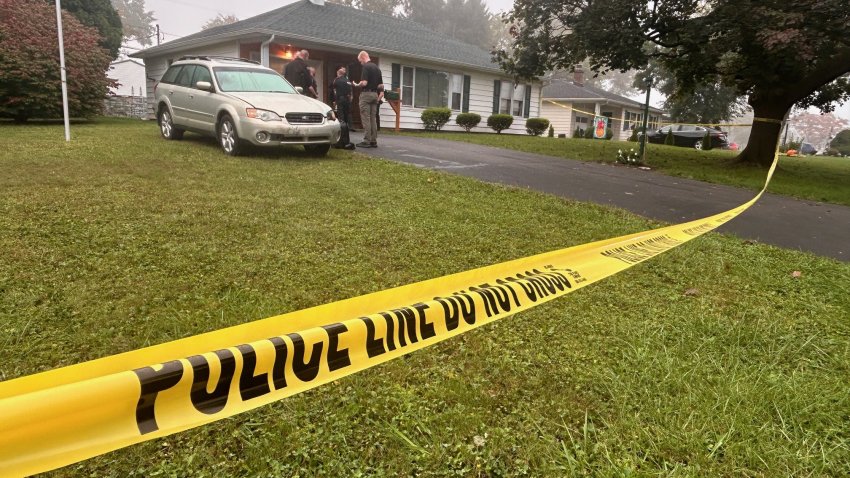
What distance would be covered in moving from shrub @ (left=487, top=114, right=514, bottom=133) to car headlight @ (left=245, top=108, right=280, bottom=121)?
15.9 metres

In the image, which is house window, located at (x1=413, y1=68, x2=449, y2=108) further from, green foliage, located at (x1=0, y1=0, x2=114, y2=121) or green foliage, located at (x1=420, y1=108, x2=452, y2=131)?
green foliage, located at (x1=0, y1=0, x2=114, y2=121)

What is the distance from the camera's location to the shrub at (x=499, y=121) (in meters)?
23.1

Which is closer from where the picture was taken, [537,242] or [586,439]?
[586,439]

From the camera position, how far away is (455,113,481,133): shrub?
71.4 feet

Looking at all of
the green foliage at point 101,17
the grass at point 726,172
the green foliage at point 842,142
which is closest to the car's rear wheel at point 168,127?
the grass at point 726,172

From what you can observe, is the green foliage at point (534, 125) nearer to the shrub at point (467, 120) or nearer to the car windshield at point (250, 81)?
the shrub at point (467, 120)

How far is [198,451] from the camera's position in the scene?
2000 mm

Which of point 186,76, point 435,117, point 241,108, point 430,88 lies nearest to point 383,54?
point 430,88

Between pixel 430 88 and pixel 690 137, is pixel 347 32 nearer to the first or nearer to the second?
pixel 430 88

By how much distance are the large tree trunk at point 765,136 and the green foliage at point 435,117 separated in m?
10.7

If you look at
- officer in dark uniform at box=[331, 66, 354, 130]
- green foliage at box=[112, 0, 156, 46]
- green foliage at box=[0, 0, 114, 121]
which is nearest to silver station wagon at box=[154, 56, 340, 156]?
officer in dark uniform at box=[331, 66, 354, 130]

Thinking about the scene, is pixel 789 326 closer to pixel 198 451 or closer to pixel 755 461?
pixel 755 461

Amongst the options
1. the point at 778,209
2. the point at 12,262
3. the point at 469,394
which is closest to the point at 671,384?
the point at 469,394

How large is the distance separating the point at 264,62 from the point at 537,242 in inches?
594
